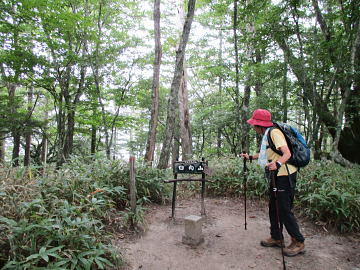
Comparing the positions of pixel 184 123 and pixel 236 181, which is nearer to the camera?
pixel 236 181

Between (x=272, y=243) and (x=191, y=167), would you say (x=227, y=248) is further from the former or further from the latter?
(x=191, y=167)

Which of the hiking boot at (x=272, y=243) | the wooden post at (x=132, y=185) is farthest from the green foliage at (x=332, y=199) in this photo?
the wooden post at (x=132, y=185)

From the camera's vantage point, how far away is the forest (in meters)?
3.04

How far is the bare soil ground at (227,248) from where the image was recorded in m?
3.27

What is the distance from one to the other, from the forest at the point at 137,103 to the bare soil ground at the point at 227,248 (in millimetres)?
339

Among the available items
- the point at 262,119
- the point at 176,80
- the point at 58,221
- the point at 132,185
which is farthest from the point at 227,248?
the point at 176,80

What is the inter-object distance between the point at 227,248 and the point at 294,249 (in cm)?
99

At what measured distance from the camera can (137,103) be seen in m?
13.5

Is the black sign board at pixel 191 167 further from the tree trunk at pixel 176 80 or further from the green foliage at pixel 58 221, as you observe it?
the tree trunk at pixel 176 80

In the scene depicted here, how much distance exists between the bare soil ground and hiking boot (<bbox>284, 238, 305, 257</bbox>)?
0.07 m

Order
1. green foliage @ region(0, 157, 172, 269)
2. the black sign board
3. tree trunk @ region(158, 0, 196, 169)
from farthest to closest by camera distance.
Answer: tree trunk @ region(158, 0, 196, 169) → the black sign board → green foliage @ region(0, 157, 172, 269)

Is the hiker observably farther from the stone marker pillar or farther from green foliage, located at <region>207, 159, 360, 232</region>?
green foliage, located at <region>207, 159, 360, 232</region>

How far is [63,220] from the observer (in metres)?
2.93

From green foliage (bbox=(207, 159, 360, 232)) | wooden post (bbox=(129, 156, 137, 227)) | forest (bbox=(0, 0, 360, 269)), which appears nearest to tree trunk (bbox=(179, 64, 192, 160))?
forest (bbox=(0, 0, 360, 269))
